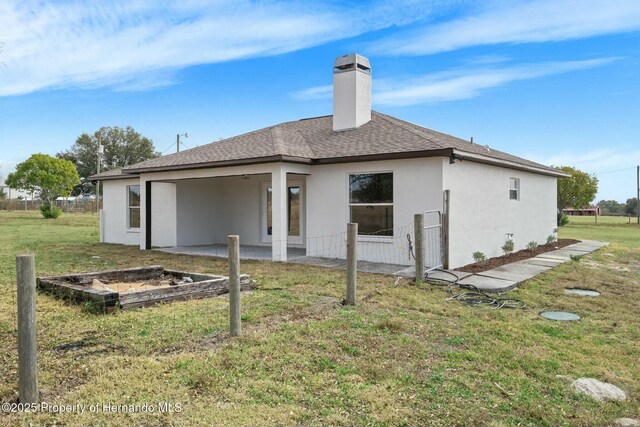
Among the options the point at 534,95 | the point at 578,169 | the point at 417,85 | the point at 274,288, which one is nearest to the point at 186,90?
the point at 417,85

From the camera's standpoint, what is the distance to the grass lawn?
335 cm

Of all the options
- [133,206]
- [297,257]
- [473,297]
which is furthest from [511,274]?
[133,206]

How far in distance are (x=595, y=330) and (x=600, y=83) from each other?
17.4 meters

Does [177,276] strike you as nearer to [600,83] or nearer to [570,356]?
[570,356]

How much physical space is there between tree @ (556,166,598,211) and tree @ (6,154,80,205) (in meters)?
43.0

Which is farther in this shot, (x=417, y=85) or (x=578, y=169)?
(x=578, y=169)

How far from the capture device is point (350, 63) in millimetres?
13359

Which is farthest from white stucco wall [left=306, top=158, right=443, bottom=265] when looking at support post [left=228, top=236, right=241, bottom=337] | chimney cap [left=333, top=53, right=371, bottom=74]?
support post [left=228, top=236, right=241, bottom=337]

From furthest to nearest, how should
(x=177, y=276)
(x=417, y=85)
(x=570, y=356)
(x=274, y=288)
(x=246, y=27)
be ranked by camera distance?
(x=417, y=85) → (x=246, y=27) → (x=177, y=276) → (x=274, y=288) → (x=570, y=356)

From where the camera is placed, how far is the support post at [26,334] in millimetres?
3393

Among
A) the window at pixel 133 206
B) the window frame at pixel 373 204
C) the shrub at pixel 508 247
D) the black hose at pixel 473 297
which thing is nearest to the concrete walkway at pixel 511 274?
the black hose at pixel 473 297

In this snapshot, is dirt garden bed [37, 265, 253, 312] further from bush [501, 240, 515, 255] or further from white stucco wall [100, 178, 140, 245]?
white stucco wall [100, 178, 140, 245]

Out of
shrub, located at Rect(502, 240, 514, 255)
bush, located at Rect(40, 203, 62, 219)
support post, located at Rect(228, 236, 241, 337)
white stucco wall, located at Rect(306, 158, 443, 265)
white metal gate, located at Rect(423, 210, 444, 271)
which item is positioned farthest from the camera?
bush, located at Rect(40, 203, 62, 219)

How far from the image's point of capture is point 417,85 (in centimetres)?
2102
